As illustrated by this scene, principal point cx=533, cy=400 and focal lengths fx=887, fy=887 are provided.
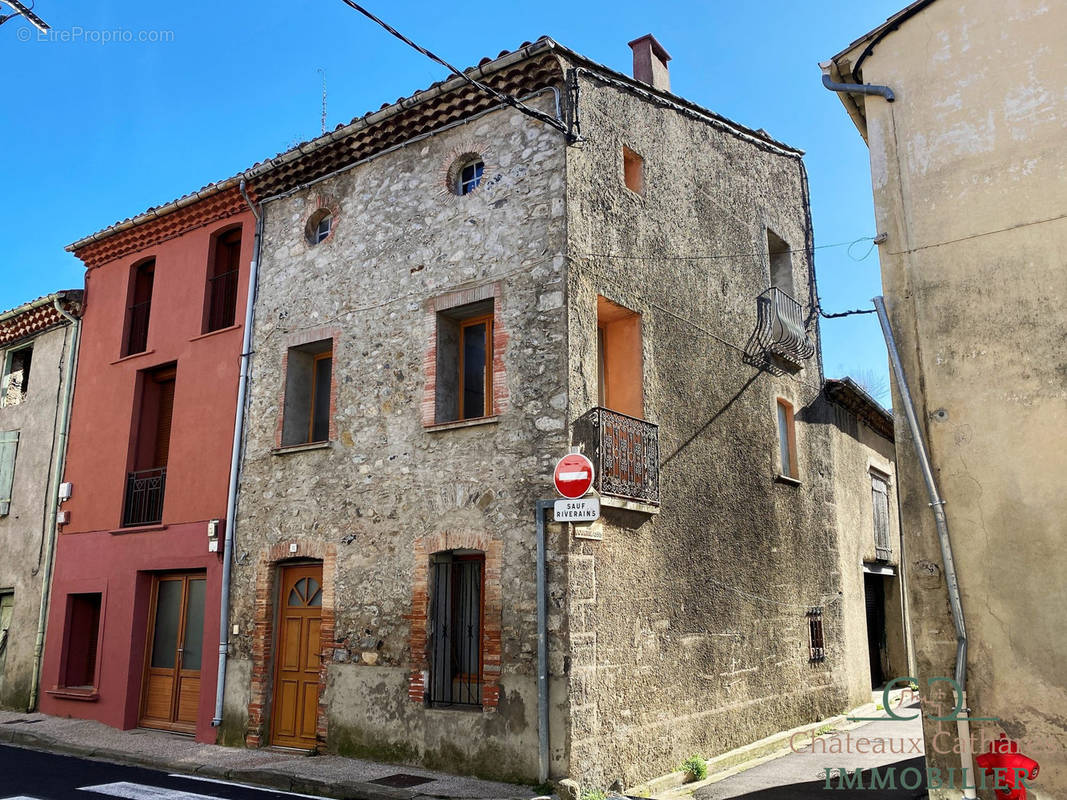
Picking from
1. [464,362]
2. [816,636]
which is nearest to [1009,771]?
[464,362]

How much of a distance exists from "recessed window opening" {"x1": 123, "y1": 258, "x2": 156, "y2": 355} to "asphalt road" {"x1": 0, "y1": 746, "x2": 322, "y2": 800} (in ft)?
20.0


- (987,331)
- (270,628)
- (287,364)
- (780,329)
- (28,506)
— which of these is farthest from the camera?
(28,506)

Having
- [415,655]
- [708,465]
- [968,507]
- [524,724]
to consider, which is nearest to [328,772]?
[415,655]

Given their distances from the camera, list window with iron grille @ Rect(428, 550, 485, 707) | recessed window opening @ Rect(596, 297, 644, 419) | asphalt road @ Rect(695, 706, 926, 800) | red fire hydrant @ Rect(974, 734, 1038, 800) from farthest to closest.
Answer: recessed window opening @ Rect(596, 297, 644, 419) < window with iron grille @ Rect(428, 550, 485, 707) < asphalt road @ Rect(695, 706, 926, 800) < red fire hydrant @ Rect(974, 734, 1038, 800)

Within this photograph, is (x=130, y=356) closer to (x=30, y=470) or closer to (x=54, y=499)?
(x=54, y=499)

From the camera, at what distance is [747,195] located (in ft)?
43.3

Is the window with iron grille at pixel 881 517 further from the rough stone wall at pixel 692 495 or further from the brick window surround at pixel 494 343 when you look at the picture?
the brick window surround at pixel 494 343

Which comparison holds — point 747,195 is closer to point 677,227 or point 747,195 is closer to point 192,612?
point 677,227

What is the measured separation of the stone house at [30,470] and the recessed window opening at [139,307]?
137 centimetres

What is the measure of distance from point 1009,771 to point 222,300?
35.9 ft

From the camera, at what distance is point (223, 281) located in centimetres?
1278

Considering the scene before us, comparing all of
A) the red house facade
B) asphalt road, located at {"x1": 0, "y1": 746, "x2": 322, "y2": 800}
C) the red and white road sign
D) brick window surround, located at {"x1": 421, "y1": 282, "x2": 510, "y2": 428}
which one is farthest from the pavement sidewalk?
brick window surround, located at {"x1": 421, "y1": 282, "x2": 510, "y2": 428}

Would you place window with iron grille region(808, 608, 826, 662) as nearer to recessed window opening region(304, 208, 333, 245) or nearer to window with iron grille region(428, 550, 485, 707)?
window with iron grille region(428, 550, 485, 707)

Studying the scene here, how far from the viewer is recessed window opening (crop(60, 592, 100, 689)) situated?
1291cm
